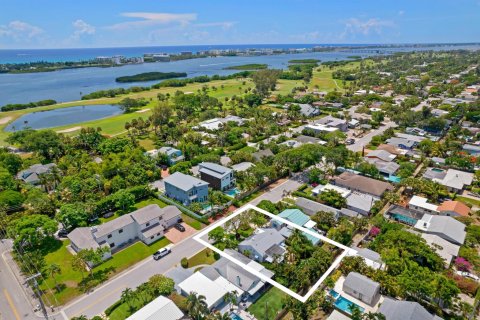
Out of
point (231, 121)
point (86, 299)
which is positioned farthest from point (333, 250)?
point (231, 121)

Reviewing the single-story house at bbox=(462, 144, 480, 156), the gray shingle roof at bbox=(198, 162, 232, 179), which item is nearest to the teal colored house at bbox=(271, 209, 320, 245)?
the gray shingle roof at bbox=(198, 162, 232, 179)

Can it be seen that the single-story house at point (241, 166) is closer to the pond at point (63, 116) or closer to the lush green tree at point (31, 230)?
the lush green tree at point (31, 230)

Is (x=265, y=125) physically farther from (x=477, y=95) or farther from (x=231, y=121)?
(x=477, y=95)

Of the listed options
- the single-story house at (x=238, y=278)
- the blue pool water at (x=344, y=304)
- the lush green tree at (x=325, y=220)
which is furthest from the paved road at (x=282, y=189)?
the blue pool water at (x=344, y=304)

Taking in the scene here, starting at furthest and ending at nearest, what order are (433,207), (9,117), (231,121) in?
(9,117)
(231,121)
(433,207)

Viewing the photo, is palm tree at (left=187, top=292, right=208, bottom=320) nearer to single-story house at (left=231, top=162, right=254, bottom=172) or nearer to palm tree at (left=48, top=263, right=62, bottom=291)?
palm tree at (left=48, top=263, right=62, bottom=291)
